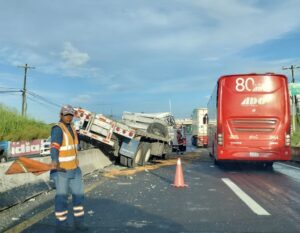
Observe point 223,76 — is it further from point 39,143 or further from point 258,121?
point 39,143

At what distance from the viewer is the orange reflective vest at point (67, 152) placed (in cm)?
706

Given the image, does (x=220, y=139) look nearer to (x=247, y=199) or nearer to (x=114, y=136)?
(x=114, y=136)

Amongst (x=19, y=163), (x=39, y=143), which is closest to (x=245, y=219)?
(x=19, y=163)

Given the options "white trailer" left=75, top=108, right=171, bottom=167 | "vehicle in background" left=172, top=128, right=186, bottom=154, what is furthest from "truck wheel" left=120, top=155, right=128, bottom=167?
"vehicle in background" left=172, top=128, right=186, bottom=154

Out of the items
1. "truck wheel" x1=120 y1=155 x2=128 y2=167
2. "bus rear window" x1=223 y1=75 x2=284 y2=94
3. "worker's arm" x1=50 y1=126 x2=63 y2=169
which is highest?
"bus rear window" x1=223 y1=75 x2=284 y2=94

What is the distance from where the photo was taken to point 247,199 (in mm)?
10266

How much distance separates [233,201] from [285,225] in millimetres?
2605

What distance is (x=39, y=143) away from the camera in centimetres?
2959

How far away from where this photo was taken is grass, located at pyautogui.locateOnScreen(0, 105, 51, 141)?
88.3ft

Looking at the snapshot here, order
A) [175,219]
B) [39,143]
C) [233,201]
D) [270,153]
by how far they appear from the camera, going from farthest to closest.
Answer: [39,143] < [270,153] < [233,201] < [175,219]

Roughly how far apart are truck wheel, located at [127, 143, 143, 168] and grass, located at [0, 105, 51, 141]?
10.0m

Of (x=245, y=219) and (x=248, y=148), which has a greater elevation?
(x=248, y=148)

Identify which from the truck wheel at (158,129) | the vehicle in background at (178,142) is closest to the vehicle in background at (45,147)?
the truck wheel at (158,129)

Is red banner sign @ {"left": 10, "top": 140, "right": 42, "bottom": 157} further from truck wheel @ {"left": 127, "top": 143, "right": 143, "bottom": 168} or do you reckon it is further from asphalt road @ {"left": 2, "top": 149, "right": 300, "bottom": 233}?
asphalt road @ {"left": 2, "top": 149, "right": 300, "bottom": 233}
